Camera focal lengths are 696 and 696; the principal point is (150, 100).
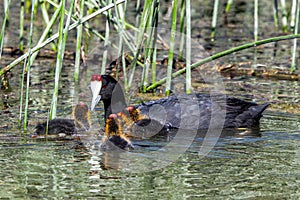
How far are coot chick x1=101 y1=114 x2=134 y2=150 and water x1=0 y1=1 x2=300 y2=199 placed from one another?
A: 0.12m

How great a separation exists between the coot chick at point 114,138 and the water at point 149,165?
118 millimetres

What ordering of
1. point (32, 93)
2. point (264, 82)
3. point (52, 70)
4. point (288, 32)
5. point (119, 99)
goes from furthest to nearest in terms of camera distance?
point (288, 32) → point (52, 70) → point (264, 82) → point (32, 93) → point (119, 99)

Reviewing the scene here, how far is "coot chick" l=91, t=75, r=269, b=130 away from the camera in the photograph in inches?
295

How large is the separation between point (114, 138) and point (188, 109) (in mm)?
1498

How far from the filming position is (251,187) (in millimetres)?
5105

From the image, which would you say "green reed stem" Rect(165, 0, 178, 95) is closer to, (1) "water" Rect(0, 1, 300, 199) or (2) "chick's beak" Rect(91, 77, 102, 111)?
(2) "chick's beak" Rect(91, 77, 102, 111)

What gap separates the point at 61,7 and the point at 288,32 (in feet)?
25.4

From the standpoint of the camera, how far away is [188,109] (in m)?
7.61

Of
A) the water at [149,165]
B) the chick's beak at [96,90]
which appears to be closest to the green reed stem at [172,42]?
the chick's beak at [96,90]

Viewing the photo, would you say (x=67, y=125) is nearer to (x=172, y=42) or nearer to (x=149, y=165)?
(x=149, y=165)

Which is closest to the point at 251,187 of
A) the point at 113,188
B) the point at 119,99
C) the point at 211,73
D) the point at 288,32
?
the point at 113,188

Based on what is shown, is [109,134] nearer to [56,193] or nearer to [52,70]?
[56,193]

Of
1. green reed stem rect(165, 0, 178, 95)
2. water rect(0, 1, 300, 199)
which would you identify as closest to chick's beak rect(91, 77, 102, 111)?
water rect(0, 1, 300, 199)

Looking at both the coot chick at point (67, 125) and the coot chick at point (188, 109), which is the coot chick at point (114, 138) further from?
the coot chick at point (188, 109)
